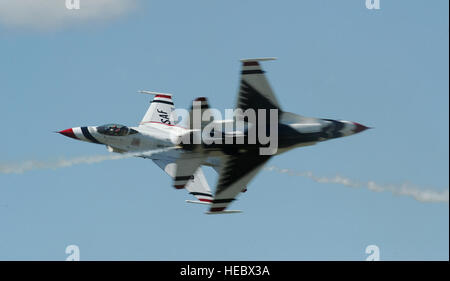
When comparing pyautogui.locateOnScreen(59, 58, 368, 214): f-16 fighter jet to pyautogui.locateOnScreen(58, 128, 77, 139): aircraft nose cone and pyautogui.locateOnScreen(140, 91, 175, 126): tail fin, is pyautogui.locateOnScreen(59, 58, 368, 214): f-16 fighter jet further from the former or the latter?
pyautogui.locateOnScreen(140, 91, 175, 126): tail fin

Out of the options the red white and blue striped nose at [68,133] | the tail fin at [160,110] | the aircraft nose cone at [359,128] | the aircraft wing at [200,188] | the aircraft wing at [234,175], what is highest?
the tail fin at [160,110]

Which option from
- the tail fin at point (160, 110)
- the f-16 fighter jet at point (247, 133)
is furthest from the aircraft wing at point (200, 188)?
the f-16 fighter jet at point (247, 133)

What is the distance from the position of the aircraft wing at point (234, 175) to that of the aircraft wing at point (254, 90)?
247 cm

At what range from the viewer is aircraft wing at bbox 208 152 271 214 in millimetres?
36781

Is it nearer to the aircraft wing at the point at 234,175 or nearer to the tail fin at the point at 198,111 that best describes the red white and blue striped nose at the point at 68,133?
the aircraft wing at the point at 234,175

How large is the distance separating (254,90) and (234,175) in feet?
14.3

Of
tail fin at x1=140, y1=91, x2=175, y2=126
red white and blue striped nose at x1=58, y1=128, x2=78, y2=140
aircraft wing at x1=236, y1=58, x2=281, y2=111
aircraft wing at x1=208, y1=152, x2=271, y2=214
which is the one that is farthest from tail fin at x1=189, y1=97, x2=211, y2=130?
tail fin at x1=140, y1=91, x2=175, y2=126

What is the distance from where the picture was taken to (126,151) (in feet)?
147

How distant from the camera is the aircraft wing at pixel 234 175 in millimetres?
36781

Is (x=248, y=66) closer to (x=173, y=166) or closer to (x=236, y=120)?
(x=236, y=120)

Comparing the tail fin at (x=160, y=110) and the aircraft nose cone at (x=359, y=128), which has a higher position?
the tail fin at (x=160, y=110)

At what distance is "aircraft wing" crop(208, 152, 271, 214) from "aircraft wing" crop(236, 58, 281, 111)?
2.47m

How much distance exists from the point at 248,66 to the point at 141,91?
15943 millimetres
